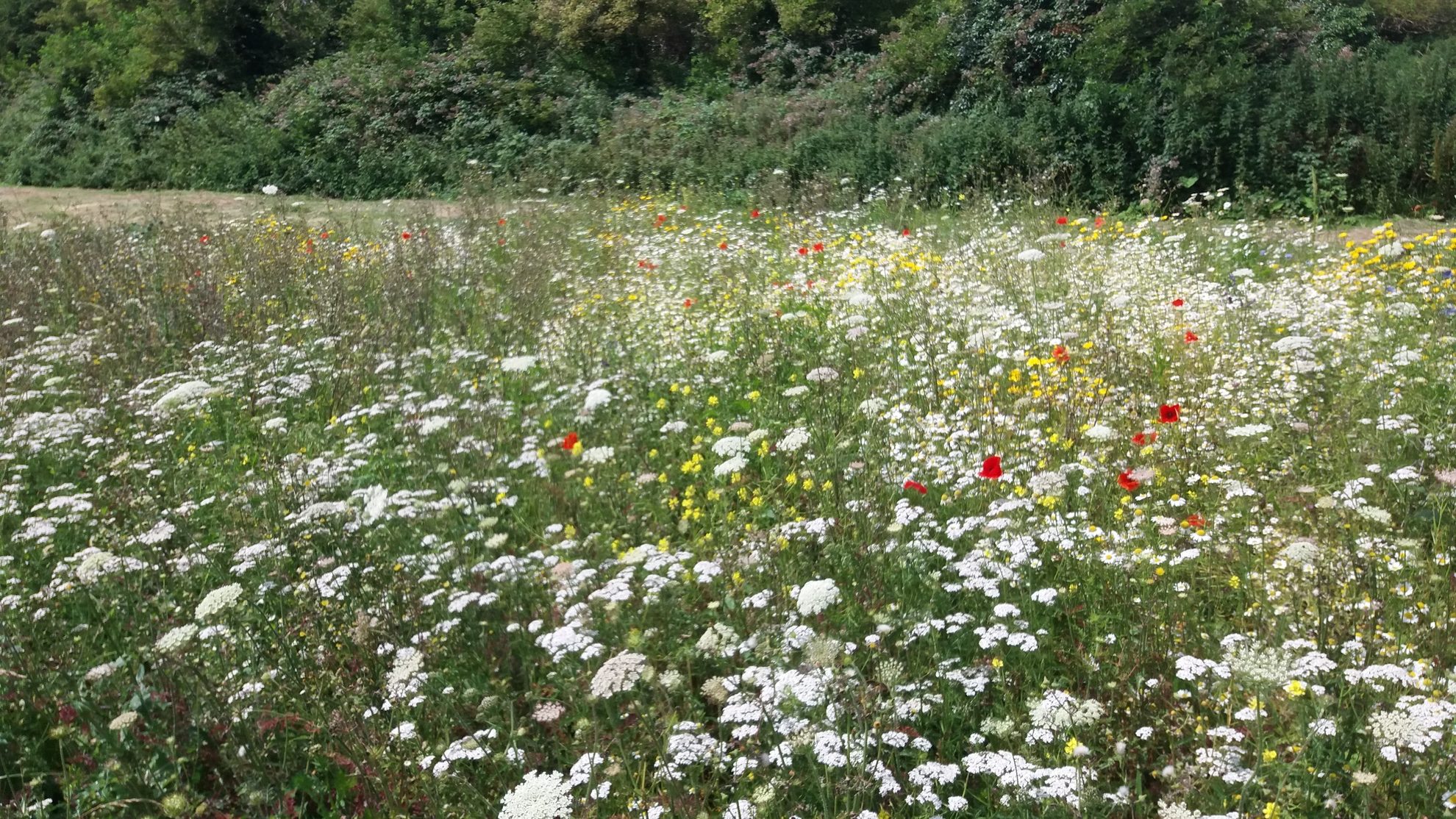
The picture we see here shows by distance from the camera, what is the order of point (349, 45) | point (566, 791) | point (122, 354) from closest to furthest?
1. point (566, 791)
2. point (122, 354)
3. point (349, 45)

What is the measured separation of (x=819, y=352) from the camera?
4.81 m

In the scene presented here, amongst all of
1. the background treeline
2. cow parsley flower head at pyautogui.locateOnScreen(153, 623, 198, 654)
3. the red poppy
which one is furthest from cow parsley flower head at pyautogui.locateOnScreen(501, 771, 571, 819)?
the background treeline

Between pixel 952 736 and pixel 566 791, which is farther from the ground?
pixel 566 791

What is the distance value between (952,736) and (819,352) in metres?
2.53

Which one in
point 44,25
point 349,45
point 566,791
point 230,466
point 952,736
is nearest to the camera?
point 566,791

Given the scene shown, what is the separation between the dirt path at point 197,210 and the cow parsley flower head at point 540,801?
24.9ft

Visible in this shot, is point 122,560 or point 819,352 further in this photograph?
point 819,352

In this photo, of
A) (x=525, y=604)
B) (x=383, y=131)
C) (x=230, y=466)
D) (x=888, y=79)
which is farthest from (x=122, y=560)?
(x=383, y=131)

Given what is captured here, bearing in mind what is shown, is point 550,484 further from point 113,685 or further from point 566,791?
point 566,791

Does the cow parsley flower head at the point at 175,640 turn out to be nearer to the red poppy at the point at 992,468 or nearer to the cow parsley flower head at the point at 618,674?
the cow parsley flower head at the point at 618,674

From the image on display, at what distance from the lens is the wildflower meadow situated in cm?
220

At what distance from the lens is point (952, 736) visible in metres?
2.49

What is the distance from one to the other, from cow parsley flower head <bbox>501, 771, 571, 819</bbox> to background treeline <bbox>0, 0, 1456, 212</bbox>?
23.2 feet

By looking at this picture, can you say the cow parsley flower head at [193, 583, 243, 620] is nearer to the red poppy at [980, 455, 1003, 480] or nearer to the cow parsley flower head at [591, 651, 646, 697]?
the cow parsley flower head at [591, 651, 646, 697]
